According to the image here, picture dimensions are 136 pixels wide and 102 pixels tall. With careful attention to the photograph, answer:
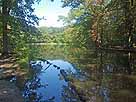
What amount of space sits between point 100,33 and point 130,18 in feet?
56.5

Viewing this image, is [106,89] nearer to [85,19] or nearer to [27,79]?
[27,79]

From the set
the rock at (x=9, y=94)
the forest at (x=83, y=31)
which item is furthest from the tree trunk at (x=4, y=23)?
the rock at (x=9, y=94)

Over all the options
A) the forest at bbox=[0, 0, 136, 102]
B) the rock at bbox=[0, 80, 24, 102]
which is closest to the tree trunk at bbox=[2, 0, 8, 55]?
the forest at bbox=[0, 0, 136, 102]

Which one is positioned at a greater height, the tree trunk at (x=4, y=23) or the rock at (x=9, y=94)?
the tree trunk at (x=4, y=23)

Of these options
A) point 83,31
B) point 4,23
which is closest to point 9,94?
point 4,23

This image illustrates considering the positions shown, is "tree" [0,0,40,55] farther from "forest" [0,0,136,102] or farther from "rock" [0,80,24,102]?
"rock" [0,80,24,102]

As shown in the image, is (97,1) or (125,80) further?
(97,1)

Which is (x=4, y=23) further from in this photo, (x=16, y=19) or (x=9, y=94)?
(x=9, y=94)

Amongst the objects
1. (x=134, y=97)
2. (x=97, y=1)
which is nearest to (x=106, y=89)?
(x=134, y=97)

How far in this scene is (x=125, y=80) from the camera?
17.2 metres

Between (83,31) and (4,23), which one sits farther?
(83,31)

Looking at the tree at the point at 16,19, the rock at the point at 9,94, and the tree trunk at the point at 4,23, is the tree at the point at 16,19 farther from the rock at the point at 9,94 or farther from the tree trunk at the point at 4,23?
the rock at the point at 9,94

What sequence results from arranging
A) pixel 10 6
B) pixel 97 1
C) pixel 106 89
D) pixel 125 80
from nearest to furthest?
pixel 106 89, pixel 125 80, pixel 10 6, pixel 97 1

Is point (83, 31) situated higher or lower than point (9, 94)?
higher
